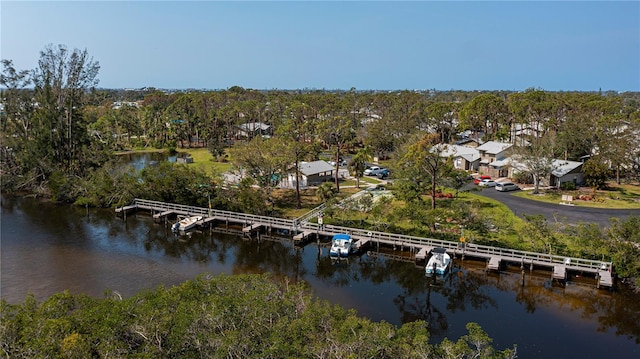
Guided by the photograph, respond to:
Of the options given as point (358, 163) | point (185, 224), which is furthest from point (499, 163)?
point (185, 224)

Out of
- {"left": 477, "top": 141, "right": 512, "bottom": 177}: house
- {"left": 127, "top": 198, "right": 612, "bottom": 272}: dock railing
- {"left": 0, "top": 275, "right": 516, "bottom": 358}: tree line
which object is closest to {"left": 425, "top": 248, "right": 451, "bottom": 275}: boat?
{"left": 127, "top": 198, "right": 612, "bottom": 272}: dock railing

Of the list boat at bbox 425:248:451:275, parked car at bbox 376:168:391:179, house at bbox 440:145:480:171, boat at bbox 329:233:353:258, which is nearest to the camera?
boat at bbox 425:248:451:275

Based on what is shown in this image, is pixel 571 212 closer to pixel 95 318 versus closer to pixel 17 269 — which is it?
pixel 95 318

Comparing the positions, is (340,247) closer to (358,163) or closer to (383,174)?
(358,163)

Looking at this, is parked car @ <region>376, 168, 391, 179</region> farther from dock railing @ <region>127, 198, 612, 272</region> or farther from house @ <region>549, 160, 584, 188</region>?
house @ <region>549, 160, 584, 188</region>

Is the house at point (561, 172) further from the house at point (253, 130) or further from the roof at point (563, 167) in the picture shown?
the house at point (253, 130)

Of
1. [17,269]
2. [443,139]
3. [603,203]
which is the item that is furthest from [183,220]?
[443,139]

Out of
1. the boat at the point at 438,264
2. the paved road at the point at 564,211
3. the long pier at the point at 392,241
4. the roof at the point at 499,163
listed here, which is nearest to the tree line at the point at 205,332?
the boat at the point at 438,264
